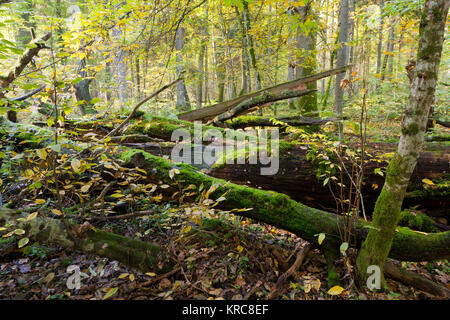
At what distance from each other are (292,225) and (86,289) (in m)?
2.44

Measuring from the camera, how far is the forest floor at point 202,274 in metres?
2.38

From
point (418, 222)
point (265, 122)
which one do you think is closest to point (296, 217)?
point (418, 222)

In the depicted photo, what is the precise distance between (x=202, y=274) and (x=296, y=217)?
1328mm

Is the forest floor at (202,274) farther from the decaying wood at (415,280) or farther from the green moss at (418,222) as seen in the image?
the green moss at (418,222)

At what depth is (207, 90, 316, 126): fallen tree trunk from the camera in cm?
554

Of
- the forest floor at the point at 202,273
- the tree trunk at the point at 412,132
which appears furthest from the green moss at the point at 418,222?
Answer: the tree trunk at the point at 412,132

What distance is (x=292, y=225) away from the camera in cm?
279

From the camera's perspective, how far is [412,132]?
1.95 meters

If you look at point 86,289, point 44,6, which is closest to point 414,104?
point 86,289

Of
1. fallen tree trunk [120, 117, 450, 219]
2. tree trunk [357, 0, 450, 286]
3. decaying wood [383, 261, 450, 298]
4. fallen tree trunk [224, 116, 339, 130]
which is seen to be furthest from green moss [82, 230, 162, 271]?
fallen tree trunk [224, 116, 339, 130]

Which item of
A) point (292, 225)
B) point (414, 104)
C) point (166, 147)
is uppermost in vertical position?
point (414, 104)

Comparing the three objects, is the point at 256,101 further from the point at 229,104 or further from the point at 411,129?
the point at 411,129

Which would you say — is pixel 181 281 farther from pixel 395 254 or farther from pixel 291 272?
pixel 395 254
